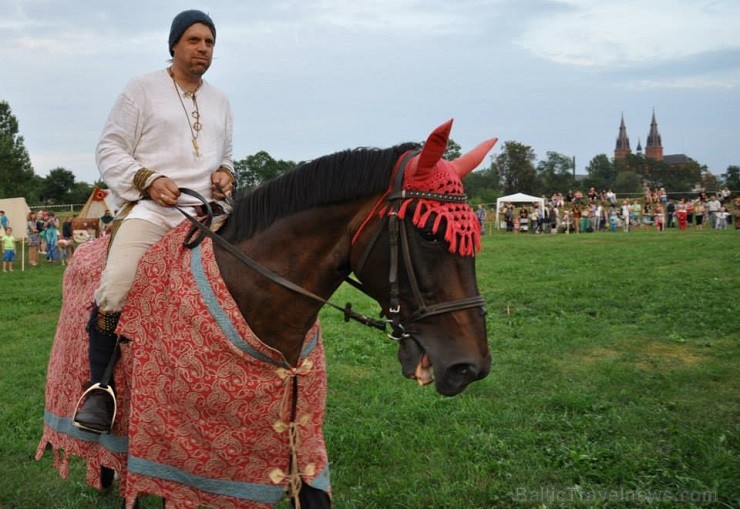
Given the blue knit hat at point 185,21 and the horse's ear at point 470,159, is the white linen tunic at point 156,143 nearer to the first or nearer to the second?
the blue knit hat at point 185,21

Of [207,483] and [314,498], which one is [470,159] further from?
[207,483]

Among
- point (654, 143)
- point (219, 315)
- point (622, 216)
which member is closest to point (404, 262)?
point (219, 315)

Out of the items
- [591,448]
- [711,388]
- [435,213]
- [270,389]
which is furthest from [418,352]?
[711,388]

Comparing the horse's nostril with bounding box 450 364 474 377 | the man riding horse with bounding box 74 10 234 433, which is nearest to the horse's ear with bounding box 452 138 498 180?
the horse's nostril with bounding box 450 364 474 377

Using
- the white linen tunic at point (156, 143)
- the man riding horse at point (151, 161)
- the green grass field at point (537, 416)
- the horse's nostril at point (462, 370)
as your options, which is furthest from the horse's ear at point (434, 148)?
the green grass field at point (537, 416)

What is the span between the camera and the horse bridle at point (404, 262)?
8.01ft

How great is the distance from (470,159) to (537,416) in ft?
10.6

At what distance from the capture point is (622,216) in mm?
32250

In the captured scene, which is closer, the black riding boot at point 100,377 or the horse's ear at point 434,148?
the horse's ear at point 434,148

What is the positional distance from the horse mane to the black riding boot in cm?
82

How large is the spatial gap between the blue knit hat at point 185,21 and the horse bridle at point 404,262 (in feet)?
5.11

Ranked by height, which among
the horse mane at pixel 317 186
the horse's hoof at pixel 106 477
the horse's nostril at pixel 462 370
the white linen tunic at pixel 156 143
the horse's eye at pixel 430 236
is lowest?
the horse's hoof at pixel 106 477

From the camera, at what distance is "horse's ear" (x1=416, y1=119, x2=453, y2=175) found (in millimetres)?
2434

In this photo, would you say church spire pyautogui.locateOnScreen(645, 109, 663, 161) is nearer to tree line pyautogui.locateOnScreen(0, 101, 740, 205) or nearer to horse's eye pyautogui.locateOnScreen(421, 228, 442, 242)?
tree line pyautogui.locateOnScreen(0, 101, 740, 205)
